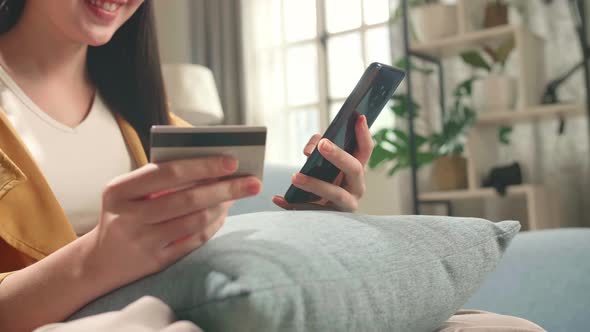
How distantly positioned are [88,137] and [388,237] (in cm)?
59

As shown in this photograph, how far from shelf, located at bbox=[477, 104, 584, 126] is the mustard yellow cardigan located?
2.09m

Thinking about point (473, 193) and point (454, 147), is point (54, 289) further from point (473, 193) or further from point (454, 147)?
point (454, 147)

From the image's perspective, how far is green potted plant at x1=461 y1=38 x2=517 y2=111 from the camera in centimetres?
265

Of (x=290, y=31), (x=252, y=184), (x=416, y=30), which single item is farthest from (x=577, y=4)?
(x=252, y=184)

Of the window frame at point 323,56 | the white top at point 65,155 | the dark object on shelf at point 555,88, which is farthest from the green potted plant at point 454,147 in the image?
the white top at point 65,155

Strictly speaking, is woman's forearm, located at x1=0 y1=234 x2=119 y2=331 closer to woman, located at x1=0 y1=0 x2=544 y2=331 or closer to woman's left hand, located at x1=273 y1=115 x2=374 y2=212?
woman, located at x1=0 y1=0 x2=544 y2=331

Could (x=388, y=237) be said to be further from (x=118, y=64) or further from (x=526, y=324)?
(x=118, y=64)

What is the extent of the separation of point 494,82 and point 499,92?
0.04 m

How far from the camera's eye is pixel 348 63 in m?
3.61

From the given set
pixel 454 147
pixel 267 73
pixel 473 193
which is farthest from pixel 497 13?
pixel 267 73

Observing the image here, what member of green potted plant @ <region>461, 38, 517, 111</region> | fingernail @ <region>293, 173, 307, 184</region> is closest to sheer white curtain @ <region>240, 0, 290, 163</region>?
green potted plant @ <region>461, 38, 517, 111</region>

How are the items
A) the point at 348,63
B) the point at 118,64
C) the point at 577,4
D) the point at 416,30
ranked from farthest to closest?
the point at 348,63, the point at 416,30, the point at 577,4, the point at 118,64

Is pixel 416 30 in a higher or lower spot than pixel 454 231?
higher

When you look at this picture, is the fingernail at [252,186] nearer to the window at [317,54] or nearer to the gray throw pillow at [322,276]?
the gray throw pillow at [322,276]
